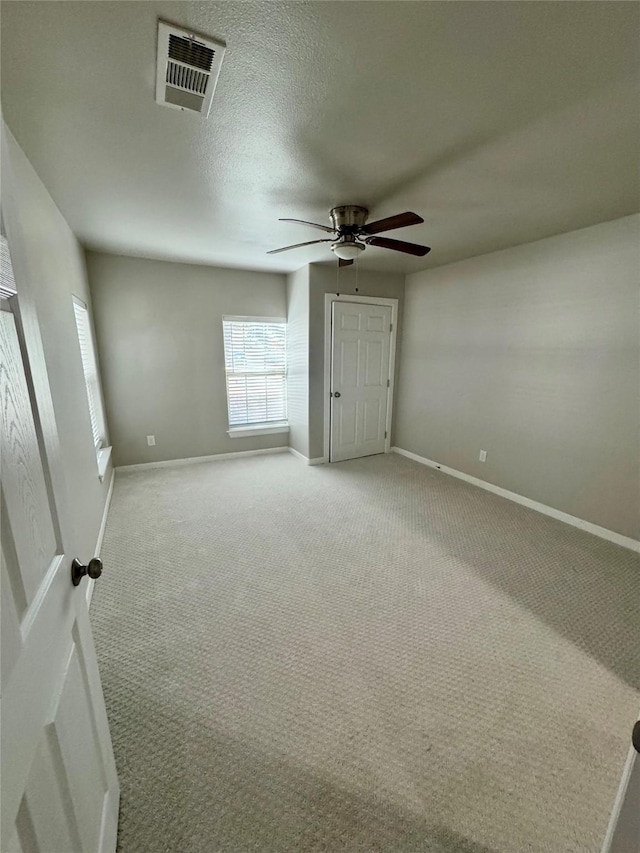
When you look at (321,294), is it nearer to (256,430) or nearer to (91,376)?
(256,430)

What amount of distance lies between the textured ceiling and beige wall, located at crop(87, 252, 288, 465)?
1142 mm

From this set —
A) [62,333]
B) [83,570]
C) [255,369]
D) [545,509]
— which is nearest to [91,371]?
[62,333]

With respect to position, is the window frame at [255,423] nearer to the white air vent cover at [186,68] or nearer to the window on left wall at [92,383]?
the window on left wall at [92,383]

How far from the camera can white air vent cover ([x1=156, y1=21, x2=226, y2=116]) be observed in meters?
1.02

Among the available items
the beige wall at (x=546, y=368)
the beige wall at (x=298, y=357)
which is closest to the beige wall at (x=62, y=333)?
the beige wall at (x=298, y=357)

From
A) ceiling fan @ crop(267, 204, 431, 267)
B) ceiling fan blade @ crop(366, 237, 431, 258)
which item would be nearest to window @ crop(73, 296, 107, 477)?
ceiling fan @ crop(267, 204, 431, 267)

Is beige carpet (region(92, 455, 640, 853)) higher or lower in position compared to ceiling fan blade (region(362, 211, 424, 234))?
→ lower

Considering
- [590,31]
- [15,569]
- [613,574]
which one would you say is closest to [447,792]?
[15,569]

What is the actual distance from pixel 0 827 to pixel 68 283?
9.22 feet

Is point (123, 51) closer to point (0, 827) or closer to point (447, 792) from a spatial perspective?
point (0, 827)

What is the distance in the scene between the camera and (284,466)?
4.08 meters

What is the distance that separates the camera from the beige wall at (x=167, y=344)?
3.46 metres

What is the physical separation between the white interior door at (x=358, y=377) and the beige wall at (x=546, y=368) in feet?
1.92

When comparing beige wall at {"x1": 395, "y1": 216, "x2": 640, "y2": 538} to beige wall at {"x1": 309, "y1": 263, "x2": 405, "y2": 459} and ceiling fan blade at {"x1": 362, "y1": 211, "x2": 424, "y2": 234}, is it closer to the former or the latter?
beige wall at {"x1": 309, "y1": 263, "x2": 405, "y2": 459}
